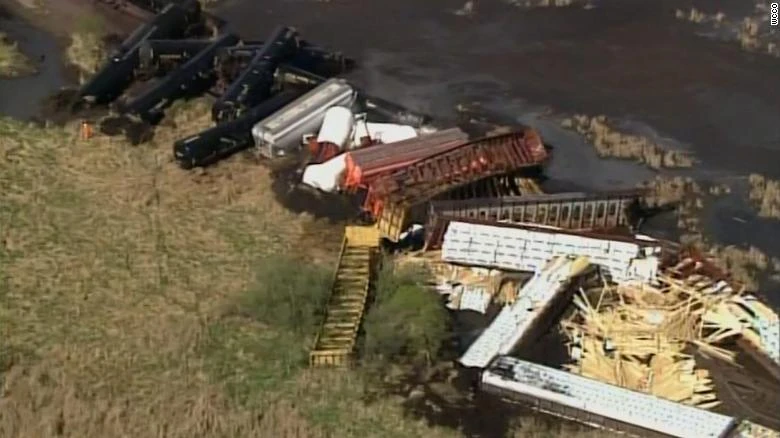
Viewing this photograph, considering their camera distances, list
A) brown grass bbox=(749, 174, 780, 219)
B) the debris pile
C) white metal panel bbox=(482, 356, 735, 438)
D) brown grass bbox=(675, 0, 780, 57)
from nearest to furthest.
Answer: white metal panel bbox=(482, 356, 735, 438)
the debris pile
brown grass bbox=(749, 174, 780, 219)
brown grass bbox=(675, 0, 780, 57)

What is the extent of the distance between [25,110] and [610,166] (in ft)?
32.0

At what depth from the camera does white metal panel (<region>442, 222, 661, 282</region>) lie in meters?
15.0

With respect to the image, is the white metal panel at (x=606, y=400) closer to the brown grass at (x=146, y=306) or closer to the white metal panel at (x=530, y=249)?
the brown grass at (x=146, y=306)

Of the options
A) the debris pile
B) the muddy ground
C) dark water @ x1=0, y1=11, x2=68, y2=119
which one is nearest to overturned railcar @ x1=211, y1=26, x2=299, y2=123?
the muddy ground

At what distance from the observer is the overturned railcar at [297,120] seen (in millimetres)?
18484

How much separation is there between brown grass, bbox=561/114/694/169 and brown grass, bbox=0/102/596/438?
16.6 ft

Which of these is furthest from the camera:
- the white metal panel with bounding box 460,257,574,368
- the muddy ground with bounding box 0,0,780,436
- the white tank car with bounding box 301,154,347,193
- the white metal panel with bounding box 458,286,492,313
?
the muddy ground with bounding box 0,0,780,436

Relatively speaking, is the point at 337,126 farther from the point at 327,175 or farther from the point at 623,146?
the point at 623,146

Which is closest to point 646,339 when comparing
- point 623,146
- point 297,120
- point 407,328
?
point 407,328

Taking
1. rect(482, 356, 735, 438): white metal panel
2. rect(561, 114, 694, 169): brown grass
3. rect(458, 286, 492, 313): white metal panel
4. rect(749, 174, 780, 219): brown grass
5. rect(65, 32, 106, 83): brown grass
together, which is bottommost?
rect(482, 356, 735, 438): white metal panel

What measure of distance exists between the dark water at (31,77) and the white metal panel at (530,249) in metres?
8.50

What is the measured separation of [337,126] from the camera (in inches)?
725

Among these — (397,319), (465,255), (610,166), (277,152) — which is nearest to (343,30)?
(277,152)

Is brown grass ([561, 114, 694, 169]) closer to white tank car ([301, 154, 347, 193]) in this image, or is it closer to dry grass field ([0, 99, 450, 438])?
white tank car ([301, 154, 347, 193])
